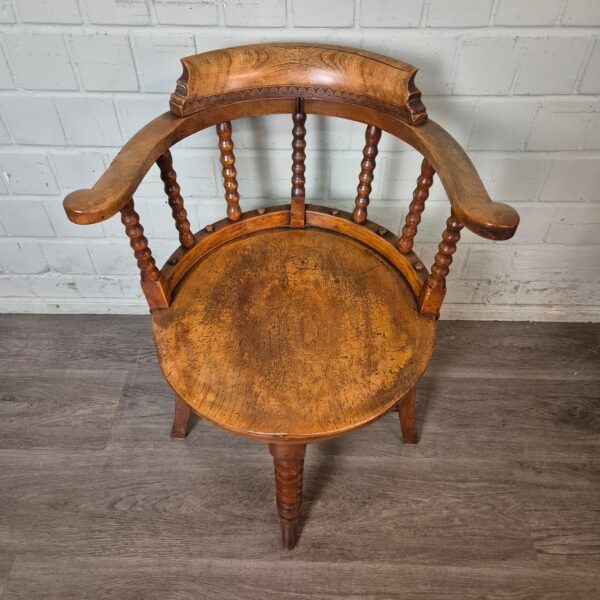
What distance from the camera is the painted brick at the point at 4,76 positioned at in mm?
1230

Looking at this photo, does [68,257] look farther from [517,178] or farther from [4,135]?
[517,178]

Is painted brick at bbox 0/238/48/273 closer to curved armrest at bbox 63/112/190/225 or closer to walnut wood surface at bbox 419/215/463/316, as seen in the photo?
curved armrest at bbox 63/112/190/225

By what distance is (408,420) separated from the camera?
1.40 m

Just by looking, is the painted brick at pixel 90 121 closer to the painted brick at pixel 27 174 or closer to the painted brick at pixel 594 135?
the painted brick at pixel 27 174

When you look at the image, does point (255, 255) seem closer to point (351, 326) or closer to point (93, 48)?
point (351, 326)

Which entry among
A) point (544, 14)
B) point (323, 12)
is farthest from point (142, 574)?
point (544, 14)

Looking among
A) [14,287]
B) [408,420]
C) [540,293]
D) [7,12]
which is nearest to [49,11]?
[7,12]

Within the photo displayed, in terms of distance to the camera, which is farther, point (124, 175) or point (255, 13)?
point (255, 13)

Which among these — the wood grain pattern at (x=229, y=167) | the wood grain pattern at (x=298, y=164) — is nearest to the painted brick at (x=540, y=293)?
the wood grain pattern at (x=298, y=164)

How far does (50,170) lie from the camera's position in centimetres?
144

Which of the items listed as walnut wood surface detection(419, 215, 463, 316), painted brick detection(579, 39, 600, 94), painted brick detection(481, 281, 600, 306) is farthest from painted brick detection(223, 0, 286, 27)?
painted brick detection(481, 281, 600, 306)

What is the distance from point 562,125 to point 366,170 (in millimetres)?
572

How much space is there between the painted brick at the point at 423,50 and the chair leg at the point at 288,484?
90 cm

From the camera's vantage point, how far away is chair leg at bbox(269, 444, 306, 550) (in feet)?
3.21
